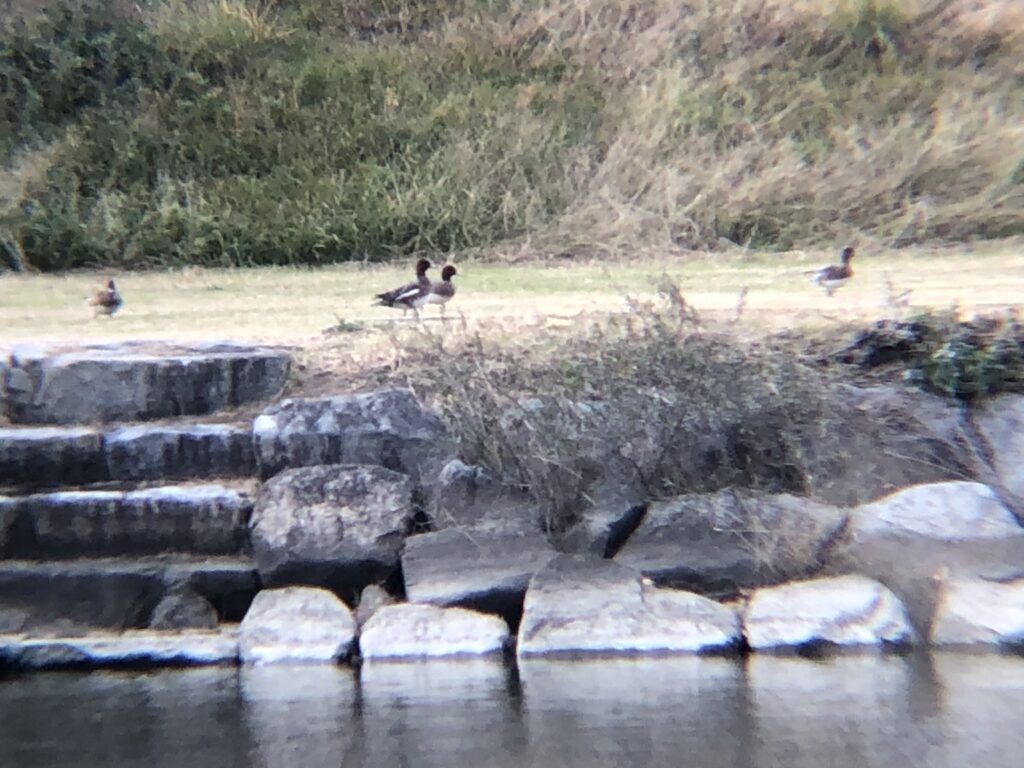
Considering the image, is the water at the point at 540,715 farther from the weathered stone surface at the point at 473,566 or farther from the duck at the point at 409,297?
the duck at the point at 409,297

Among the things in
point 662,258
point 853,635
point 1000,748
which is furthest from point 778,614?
point 662,258

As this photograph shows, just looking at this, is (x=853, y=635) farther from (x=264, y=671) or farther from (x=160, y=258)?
(x=160, y=258)

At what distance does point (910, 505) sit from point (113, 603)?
157 inches

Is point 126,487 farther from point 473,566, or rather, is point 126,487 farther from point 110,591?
point 473,566

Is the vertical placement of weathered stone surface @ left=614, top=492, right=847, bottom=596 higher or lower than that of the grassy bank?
lower

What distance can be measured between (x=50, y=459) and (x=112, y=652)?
1.35 m

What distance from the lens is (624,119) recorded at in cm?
1641

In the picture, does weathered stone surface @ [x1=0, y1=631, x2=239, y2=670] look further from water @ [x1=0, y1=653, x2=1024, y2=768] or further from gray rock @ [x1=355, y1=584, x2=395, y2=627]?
gray rock @ [x1=355, y1=584, x2=395, y2=627]

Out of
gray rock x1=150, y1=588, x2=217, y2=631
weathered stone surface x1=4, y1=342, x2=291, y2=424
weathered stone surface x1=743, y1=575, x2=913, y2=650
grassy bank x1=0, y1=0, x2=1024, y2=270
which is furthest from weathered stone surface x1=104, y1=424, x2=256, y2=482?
grassy bank x1=0, y1=0, x2=1024, y2=270

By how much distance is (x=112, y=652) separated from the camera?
7297 mm

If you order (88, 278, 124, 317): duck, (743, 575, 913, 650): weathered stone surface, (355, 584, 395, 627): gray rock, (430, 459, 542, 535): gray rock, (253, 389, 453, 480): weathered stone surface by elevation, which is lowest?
(743, 575, 913, 650): weathered stone surface

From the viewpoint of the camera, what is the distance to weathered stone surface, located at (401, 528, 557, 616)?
7.52 m

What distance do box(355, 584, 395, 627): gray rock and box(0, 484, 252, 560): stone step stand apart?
753 mm

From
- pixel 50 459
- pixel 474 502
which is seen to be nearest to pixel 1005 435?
pixel 474 502
